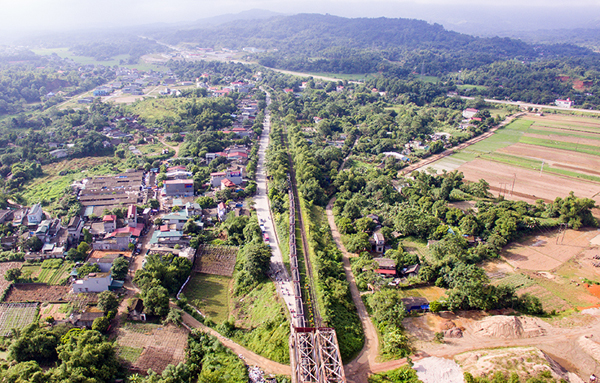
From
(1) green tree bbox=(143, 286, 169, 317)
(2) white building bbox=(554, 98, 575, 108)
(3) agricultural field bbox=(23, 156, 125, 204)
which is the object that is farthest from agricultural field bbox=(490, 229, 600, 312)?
(2) white building bbox=(554, 98, 575, 108)

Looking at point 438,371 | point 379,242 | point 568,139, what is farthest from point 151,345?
point 568,139

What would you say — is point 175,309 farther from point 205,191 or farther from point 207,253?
point 205,191

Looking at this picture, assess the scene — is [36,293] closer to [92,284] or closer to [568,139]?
Answer: [92,284]

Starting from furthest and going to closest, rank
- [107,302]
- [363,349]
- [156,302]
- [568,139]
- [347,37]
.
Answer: [347,37] → [568,139] → [156,302] → [107,302] → [363,349]

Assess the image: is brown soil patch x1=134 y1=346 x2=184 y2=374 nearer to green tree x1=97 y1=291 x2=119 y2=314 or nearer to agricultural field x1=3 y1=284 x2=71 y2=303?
green tree x1=97 y1=291 x2=119 y2=314

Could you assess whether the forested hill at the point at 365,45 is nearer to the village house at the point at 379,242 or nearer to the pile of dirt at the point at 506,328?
the village house at the point at 379,242

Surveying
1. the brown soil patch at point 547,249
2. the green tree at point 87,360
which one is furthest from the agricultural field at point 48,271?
the brown soil patch at point 547,249

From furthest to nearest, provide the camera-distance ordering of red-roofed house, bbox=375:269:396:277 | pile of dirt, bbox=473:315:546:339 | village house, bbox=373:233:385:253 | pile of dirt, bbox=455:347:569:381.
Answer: village house, bbox=373:233:385:253
red-roofed house, bbox=375:269:396:277
pile of dirt, bbox=473:315:546:339
pile of dirt, bbox=455:347:569:381
